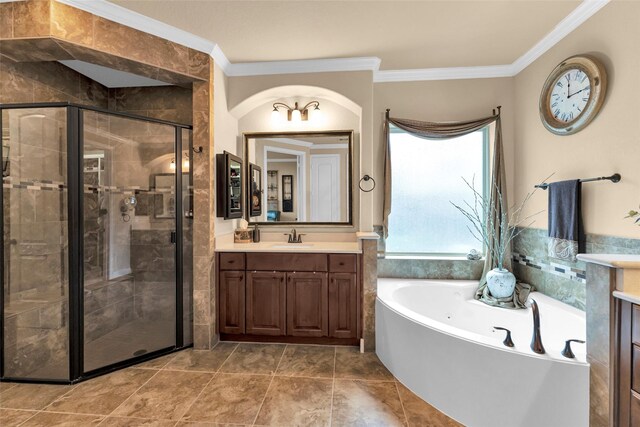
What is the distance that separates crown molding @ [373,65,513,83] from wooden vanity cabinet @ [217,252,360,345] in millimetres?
1872

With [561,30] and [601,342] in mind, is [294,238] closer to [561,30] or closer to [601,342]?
[601,342]

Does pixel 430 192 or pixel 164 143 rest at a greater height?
pixel 164 143

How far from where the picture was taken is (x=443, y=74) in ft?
9.64

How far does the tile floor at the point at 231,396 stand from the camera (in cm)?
175

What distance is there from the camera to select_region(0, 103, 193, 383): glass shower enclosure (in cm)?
215

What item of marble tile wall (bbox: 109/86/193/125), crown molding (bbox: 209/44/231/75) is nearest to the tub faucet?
crown molding (bbox: 209/44/231/75)

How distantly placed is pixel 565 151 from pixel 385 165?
143 centimetres

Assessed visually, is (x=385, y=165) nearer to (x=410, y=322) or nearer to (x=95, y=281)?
(x=410, y=322)

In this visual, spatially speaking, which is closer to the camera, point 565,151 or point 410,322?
point 410,322

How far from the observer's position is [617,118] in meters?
1.87

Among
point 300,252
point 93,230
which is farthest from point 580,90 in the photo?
point 93,230

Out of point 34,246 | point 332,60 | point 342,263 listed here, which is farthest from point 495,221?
point 34,246

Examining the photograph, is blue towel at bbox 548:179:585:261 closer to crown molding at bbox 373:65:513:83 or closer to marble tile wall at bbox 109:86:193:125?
crown molding at bbox 373:65:513:83

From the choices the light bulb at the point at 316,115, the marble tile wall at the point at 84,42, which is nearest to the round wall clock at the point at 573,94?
the light bulb at the point at 316,115
